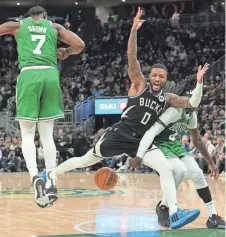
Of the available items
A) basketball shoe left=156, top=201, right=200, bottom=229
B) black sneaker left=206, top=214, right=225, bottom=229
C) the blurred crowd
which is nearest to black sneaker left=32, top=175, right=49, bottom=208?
basketball shoe left=156, top=201, right=200, bottom=229

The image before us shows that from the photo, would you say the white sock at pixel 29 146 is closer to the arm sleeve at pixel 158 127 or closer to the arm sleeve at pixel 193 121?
the arm sleeve at pixel 158 127

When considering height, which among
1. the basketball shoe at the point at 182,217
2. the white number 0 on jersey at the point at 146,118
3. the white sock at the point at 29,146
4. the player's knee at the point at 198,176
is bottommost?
the basketball shoe at the point at 182,217

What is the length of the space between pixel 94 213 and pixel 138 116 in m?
2.31

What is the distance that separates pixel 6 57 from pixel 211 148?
1686 centimetres

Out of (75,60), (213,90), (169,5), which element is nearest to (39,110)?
(213,90)

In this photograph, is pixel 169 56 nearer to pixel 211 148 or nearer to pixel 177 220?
pixel 211 148

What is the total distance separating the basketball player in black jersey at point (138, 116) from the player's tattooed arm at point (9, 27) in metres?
1.29

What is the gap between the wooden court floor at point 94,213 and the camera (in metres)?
7.00

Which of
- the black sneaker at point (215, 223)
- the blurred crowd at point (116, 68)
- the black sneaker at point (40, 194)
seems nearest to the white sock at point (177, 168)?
the black sneaker at point (215, 223)

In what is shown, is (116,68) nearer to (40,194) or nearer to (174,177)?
(174,177)

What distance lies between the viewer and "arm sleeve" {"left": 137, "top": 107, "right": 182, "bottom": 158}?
686 cm

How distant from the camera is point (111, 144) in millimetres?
7094

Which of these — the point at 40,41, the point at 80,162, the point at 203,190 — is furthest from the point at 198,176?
the point at 40,41

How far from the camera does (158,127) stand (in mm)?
6957
